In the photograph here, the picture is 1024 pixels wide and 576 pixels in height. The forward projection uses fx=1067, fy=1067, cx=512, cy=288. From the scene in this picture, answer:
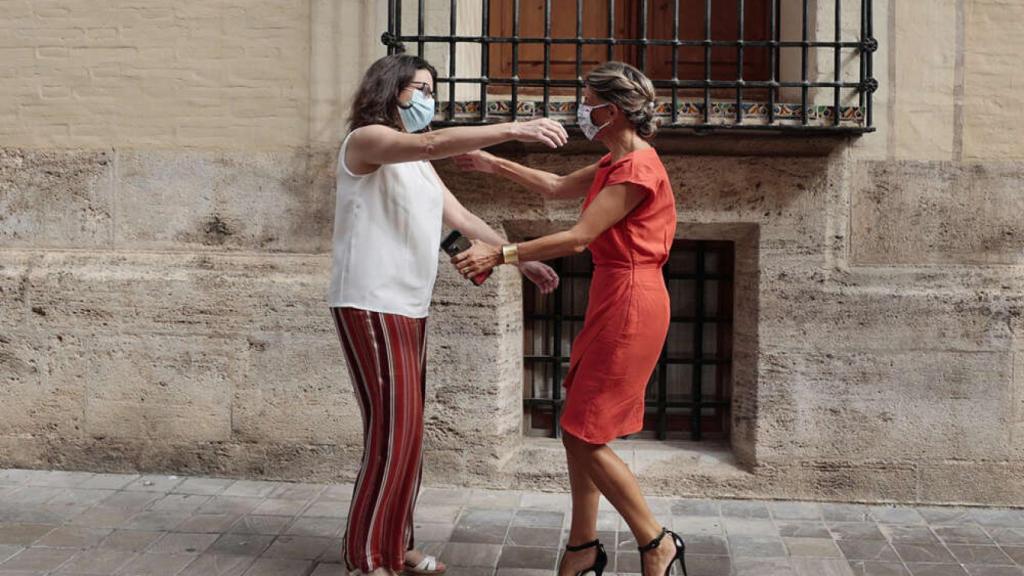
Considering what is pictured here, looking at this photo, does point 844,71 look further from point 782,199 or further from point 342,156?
point 342,156

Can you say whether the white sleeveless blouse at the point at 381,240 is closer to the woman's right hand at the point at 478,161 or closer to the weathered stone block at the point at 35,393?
the woman's right hand at the point at 478,161

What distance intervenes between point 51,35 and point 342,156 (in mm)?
2532

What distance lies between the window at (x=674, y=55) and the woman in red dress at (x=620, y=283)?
46.1 inches

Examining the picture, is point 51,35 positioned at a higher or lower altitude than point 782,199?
higher

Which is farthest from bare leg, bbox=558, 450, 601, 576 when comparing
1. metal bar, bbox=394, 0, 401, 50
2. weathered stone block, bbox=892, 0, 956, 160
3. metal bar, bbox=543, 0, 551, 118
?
weathered stone block, bbox=892, 0, 956, 160

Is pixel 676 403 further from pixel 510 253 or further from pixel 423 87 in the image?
pixel 423 87

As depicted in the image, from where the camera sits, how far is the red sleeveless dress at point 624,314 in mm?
3385

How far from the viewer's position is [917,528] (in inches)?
176

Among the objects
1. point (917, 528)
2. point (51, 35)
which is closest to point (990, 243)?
point (917, 528)

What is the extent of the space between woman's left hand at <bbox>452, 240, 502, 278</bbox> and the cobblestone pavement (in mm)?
1239

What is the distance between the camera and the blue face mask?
137 inches

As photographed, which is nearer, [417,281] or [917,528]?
[417,281]

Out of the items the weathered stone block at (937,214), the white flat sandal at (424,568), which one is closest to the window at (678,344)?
the weathered stone block at (937,214)

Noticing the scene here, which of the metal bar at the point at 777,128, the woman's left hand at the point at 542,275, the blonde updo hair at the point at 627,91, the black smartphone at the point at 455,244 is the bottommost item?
the woman's left hand at the point at 542,275
